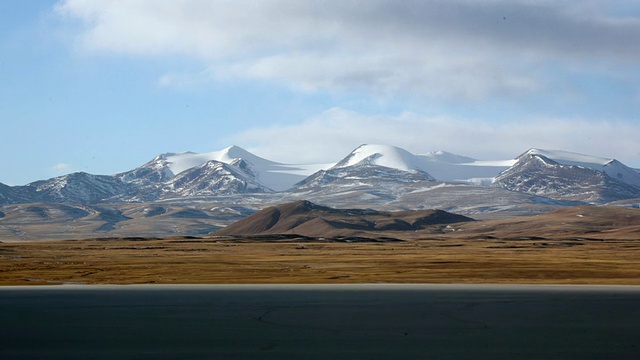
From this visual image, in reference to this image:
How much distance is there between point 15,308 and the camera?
155ft

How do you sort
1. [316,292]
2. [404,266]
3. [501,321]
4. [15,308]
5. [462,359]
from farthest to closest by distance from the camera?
[404,266] → [316,292] → [15,308] → [501,321] → [462,359]

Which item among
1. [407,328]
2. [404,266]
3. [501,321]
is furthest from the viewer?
[404,266]

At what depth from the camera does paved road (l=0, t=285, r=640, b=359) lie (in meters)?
30.9

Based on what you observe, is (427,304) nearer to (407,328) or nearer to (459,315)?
(459,315)

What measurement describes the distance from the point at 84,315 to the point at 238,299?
12371 millimetres

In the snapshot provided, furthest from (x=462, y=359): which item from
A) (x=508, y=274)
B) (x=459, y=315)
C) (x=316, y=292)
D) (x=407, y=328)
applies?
(x=508, y=274)

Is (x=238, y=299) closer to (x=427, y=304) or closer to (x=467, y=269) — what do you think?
(x=427, y=304)

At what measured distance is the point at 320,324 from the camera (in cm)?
3922

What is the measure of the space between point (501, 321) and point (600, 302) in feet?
45.8

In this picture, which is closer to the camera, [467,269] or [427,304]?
[427,304]

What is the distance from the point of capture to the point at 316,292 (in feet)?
195

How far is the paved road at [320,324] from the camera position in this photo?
30.9 metres

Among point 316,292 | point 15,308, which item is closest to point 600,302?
point 316,292

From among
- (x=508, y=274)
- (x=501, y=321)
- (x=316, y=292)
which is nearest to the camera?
(x=501, y=321)
